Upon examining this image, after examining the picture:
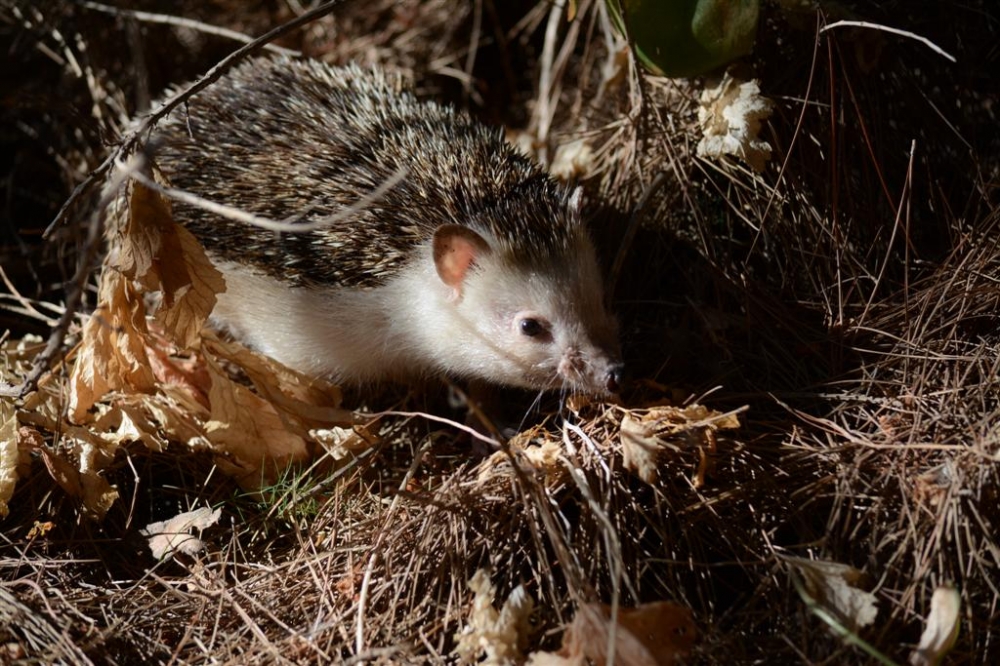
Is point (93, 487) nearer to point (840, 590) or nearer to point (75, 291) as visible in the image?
point (75, 291)

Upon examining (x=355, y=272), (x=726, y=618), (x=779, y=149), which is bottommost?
(x=726, y=618)

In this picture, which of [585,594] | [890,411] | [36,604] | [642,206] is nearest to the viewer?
[585,594]

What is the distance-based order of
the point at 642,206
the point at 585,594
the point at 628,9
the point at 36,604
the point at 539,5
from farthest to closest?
the point at 539,5 < the point at 642,206 < the point at 628,9 < the point at 36,604 < the point at 585,594

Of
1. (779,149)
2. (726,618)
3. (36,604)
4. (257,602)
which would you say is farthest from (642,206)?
(36,604)

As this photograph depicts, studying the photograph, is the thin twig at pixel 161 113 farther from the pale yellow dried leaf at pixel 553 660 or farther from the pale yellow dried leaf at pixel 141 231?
the pale yellow dried leaf at pixel 553 660

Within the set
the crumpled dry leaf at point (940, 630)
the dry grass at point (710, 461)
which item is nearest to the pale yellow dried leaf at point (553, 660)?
the dry grass at point (710, 461)

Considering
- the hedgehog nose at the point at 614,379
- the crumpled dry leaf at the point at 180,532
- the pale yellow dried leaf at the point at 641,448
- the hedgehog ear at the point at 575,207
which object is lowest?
the crumpled dry leaf at the point at 180,532

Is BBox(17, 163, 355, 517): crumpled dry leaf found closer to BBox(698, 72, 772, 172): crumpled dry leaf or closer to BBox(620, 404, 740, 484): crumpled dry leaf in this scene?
BBox(620, 404, 740, 484): crumpled dry leaf

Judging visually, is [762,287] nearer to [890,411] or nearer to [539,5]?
[890,411]
